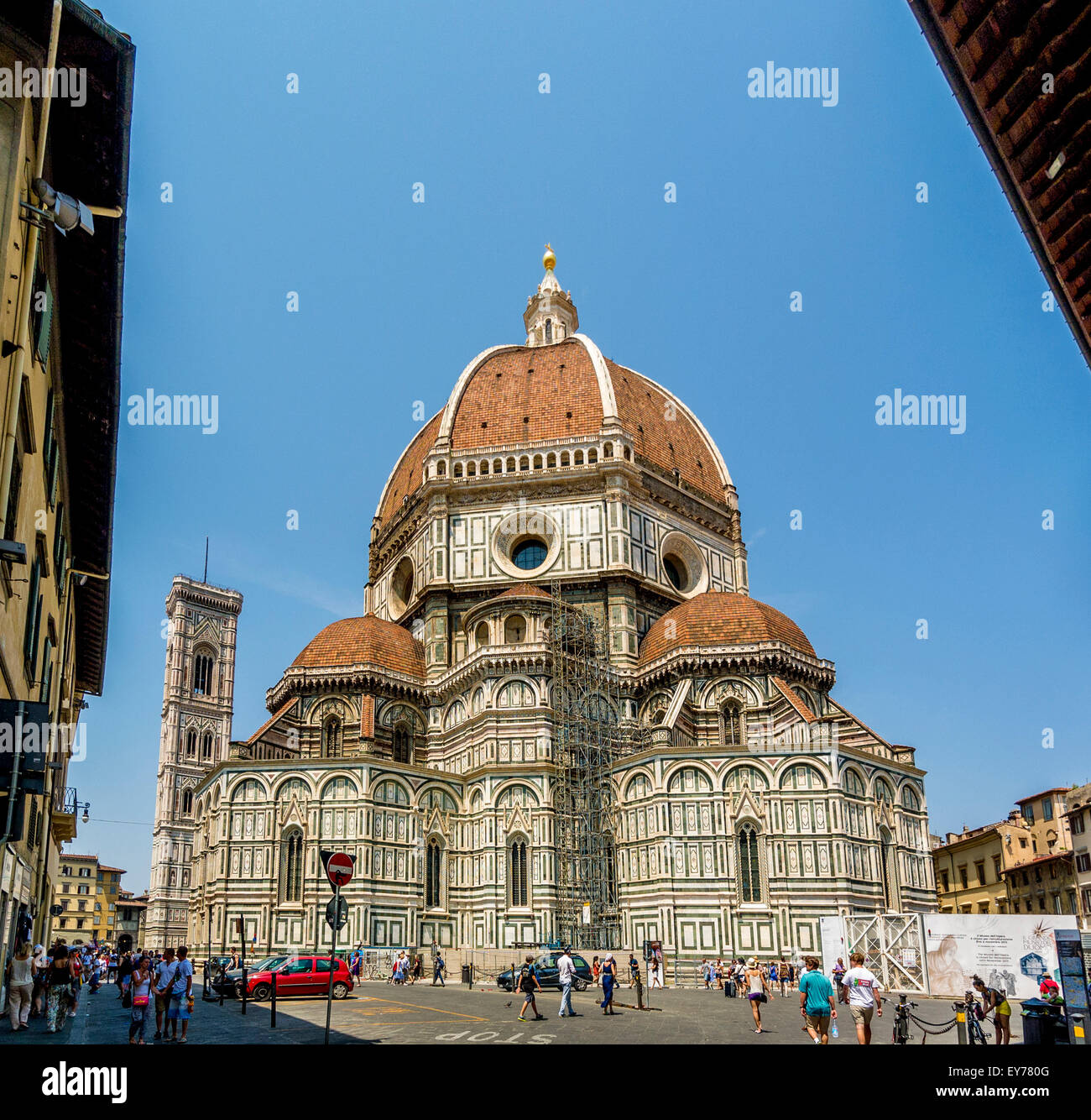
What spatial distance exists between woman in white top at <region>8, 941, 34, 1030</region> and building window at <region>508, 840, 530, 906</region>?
27.5 meters

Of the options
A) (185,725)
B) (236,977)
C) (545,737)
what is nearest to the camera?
Result: (236,977)

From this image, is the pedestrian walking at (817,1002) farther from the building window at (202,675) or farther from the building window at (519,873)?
the building window at (202,675)

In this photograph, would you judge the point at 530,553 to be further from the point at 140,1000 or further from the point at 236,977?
the point at 140,1000

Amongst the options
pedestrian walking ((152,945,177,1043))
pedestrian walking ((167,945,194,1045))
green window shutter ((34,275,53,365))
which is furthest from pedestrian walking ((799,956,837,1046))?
green window shutter ((34,275,53,365))

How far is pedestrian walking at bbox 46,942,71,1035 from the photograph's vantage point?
64.6 ft

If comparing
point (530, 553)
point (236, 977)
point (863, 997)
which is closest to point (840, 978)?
point (863, 997)

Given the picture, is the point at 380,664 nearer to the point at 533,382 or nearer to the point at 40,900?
the point at 533,382

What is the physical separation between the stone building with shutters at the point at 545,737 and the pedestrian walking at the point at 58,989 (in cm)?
2264

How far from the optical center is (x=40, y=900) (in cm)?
2798

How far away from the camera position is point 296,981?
28734 mm

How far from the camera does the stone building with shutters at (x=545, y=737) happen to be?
4244 centimetres

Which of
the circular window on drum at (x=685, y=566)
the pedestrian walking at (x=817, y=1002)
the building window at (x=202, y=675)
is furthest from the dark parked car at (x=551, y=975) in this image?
the building window at (x=202, y=675)

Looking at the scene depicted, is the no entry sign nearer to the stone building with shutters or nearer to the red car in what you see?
the red car

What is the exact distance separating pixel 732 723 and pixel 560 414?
66.7ft
